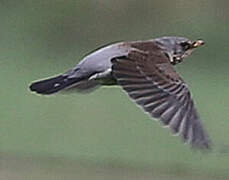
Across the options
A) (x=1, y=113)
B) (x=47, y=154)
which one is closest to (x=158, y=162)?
(x=47, y=154)

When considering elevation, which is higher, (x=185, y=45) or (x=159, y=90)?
(x=185, y=45)

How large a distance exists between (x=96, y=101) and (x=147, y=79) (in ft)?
17.1

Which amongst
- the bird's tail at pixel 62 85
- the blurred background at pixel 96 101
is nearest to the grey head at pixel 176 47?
the bird's tail at pixel 62 85

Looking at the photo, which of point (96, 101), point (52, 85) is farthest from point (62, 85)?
point (96, 101)

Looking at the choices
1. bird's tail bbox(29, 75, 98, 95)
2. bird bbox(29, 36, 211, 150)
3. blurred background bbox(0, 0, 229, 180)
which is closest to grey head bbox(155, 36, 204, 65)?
bird bbox(29, 36, 211, 150)

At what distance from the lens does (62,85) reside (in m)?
3.98

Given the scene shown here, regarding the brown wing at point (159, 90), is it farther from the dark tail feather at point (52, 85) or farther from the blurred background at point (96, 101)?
the blurred background at point (96, 101)

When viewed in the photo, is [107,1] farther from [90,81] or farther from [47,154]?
[90,81]

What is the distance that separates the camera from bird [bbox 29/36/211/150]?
12.7ft

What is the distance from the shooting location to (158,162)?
7855 mm

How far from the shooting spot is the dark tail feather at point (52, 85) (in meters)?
3.96

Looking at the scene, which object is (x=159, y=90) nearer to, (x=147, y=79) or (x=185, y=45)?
(x=147, y=79)

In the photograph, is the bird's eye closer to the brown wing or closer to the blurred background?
the brown wing

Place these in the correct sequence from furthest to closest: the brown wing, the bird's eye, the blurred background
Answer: the blurred background → the bird's eye → the brown wing
